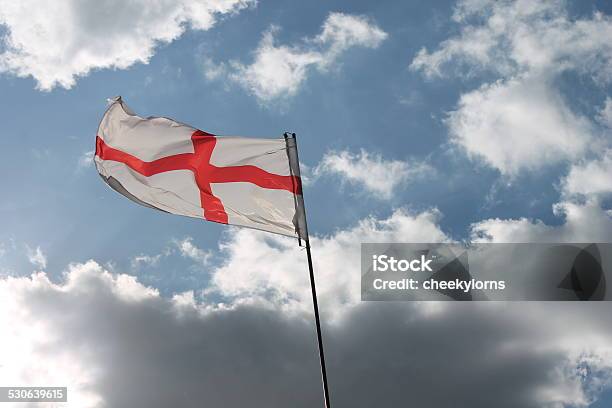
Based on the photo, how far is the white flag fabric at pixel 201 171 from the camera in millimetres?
25219

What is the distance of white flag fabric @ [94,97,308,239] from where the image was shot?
25219mm

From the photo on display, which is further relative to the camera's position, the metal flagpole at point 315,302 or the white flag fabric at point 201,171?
the white flag fabric at point 201,171

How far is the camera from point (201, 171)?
2681cm

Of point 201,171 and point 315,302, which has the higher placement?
point 201,171

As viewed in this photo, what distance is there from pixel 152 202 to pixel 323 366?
1040cm

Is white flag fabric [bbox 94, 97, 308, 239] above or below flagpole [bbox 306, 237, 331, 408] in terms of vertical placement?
above

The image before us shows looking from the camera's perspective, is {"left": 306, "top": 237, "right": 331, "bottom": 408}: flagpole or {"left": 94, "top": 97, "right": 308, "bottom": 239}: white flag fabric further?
{"left": 94, "top": 97, "right": 308, "bottom": 239}: white flag fabric

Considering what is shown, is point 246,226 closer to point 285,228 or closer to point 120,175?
point 285,228

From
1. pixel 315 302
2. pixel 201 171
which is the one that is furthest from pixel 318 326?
pixel 201 171

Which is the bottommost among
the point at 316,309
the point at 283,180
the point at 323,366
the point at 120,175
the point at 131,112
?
the point at 323,366

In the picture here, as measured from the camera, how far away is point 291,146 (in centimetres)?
2530

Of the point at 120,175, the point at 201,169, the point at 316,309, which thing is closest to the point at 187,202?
the point at 201,169

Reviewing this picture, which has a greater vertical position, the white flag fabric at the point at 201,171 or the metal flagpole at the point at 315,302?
the white flag fabric at the point at 201,171

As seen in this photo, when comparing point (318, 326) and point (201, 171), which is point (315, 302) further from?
point (201, 171)
